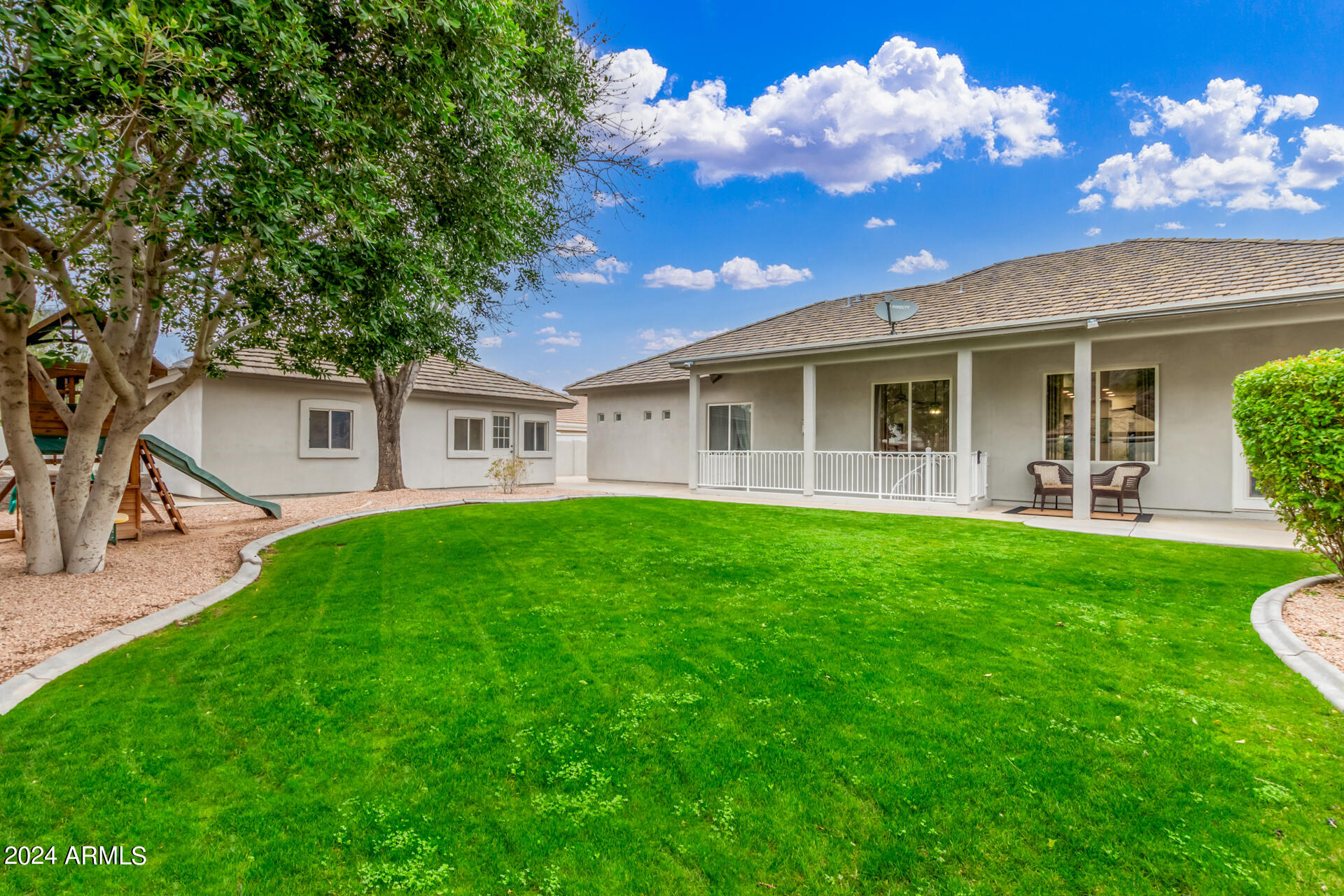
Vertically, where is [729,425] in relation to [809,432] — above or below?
above

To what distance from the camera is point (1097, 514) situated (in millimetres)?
9859

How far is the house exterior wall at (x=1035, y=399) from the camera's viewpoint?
942 centimetres

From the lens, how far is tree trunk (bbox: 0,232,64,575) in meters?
4.88

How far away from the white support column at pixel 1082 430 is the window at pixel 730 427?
7.33 metres

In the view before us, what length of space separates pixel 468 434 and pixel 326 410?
11.9 feet

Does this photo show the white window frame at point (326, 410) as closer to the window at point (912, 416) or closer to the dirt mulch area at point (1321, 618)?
the window at point (912, 416)

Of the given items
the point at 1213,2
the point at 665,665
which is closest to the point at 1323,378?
the point at 665,665

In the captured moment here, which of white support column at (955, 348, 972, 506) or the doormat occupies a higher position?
white support column at (955, 348, 972, 506)

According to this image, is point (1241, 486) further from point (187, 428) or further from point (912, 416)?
point (187, 428)

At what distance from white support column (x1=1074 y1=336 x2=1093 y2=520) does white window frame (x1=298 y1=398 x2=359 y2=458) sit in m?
15.1

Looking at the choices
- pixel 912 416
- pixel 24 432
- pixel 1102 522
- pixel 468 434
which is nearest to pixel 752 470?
pixel 912 416

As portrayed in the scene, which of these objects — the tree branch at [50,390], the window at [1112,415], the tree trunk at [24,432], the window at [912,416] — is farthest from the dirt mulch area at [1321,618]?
the tree branch at [50,390]

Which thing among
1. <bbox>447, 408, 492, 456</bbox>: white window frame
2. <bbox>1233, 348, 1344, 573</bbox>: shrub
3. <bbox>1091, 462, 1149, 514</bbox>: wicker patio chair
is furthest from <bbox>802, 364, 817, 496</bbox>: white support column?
<bbox>447, 408, 492, 456</bbox>: white window frame

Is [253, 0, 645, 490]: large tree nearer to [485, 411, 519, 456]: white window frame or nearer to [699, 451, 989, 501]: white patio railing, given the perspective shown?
[699, 451, 989, 501]: white patio railing
